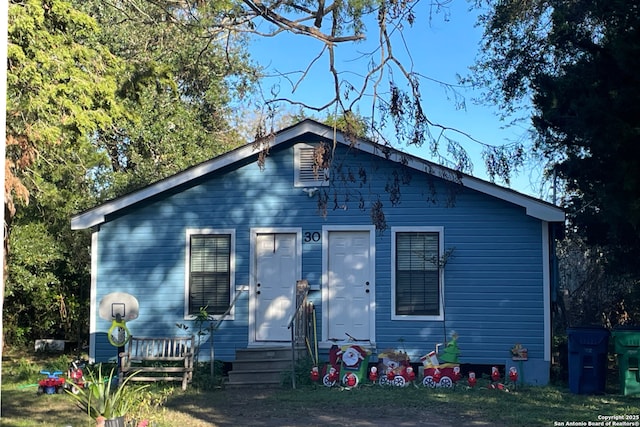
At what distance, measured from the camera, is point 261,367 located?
1098 cm

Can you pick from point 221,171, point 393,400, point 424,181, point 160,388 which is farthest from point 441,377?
point 221,171

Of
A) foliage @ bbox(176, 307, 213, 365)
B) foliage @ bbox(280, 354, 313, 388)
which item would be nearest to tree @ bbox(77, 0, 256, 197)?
foliage @ bbox(176, 307, 213, 365)

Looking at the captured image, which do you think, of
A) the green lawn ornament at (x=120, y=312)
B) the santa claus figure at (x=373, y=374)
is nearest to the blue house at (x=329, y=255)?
the santa claus figure at (x=373, y=374)

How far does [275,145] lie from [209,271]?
2.42 metres

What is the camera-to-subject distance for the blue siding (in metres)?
11.2

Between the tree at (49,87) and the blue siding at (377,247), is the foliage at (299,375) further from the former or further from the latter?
the tree at (49,87)

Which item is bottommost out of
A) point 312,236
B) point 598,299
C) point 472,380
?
point 472,380

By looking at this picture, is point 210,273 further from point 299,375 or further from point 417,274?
point 417,274

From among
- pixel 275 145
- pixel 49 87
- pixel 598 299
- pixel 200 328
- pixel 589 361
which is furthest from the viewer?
pixel 598 299

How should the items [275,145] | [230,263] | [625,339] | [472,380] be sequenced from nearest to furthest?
[625,339], [472,380], [275,145], [230,263]

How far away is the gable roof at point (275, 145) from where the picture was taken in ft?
35.7

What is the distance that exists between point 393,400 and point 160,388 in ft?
11.9

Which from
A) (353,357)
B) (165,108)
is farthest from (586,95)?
(165,108)

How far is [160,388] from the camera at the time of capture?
10.6 metres
